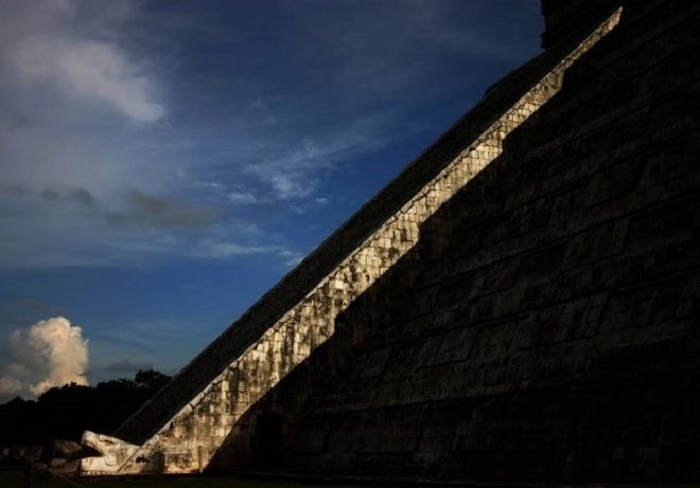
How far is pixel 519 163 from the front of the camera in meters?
15.8

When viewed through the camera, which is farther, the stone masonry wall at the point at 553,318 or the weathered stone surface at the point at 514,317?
the weathered stone surface at the point at 514,317

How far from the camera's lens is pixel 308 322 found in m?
15.5

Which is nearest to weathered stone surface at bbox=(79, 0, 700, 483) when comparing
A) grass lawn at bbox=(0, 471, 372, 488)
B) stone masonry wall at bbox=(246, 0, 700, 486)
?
stone masonry wall at bbox=(246, 0, 700, 486)

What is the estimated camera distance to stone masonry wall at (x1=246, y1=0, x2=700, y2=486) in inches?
327

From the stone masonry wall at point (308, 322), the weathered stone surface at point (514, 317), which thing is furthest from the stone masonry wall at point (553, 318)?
the stone masonry wall at point (308, 322)

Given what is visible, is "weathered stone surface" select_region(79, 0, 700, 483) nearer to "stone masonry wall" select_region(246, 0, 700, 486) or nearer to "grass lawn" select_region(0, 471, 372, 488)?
"stone masonry wall" select_region(246, 0, 700, 486)

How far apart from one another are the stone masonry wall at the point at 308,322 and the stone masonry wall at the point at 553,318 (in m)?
0.24

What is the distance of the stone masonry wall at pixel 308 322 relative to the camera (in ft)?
46.9

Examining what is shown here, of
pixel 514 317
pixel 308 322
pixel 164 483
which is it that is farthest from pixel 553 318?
pixel 308 322

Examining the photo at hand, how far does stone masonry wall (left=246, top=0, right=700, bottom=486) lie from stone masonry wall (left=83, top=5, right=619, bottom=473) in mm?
240

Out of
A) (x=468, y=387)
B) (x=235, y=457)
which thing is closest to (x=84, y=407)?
(x=235, y=457)

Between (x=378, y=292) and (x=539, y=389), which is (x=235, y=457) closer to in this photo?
(x=378, y=292)

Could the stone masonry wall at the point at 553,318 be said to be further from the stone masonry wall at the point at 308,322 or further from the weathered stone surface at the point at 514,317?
the stone masonry wall at the point at 308,322

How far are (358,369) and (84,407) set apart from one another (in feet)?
83.9
